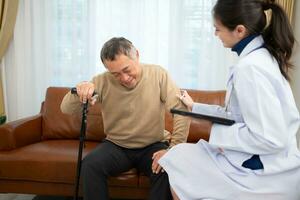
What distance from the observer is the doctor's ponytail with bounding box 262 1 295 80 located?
129cm

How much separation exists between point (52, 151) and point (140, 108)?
67cm

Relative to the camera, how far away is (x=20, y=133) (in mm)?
2363

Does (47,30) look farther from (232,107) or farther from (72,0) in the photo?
(232,107)

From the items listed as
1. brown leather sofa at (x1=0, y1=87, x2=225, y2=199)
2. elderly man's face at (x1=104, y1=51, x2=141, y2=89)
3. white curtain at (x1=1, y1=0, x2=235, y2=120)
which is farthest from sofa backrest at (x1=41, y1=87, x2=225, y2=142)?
elderly man's face at (x1=104, y1=51, x2=141, y2=89)

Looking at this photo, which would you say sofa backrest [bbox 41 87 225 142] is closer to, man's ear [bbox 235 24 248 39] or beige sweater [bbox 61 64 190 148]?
beige sweater [bbox 61 64 190 148]

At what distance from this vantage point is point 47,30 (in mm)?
2910

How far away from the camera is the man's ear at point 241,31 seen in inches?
50.2

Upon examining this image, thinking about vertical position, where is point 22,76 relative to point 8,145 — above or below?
above

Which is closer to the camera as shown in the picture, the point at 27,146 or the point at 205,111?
the point at 205,111

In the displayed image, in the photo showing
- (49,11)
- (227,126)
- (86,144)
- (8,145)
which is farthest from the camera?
(49,11)

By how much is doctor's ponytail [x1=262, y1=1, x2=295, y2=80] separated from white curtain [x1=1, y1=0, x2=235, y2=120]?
151cm

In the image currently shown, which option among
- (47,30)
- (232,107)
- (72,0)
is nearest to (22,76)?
(47,30)

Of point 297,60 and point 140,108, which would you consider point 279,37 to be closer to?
point 140,108

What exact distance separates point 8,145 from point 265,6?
177 cm
